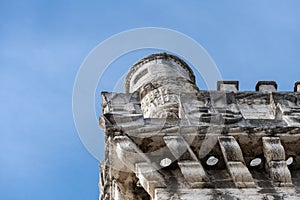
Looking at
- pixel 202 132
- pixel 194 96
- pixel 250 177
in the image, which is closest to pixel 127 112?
pixel 194 96

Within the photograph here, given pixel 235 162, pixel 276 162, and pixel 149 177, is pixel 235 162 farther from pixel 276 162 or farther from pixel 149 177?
pixel 149 177

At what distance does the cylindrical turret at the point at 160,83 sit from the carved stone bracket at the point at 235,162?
2.43 metres

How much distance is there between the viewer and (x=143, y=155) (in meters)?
11.7

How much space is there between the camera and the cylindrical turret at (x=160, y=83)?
14.9m

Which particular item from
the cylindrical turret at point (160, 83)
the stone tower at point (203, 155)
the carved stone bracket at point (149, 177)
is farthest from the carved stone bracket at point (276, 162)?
the cylindrical turret at point (160, 83)

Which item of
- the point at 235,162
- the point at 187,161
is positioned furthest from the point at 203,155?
the point at 235,162

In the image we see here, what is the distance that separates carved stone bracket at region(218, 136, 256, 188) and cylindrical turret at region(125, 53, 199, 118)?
2.43 m

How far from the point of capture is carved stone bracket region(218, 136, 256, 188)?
11.3 metres

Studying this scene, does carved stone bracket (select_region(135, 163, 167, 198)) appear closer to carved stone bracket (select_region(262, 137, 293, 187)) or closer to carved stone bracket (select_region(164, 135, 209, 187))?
carved stone bracket (select_region(164, 135, 209, 187))

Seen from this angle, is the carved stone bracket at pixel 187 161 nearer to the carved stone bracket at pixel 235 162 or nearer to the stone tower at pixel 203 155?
the stone tower at pixel 203 155

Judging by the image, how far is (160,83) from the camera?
16719 mm

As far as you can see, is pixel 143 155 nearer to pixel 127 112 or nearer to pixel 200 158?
pixel 200 158

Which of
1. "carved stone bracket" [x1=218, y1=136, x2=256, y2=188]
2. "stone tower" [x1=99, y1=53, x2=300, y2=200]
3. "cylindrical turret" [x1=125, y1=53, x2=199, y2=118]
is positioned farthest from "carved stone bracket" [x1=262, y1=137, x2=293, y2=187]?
"cylindrical turret" [x1=125, y1=53, x2=199, y2=118]

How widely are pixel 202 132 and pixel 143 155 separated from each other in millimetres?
852
